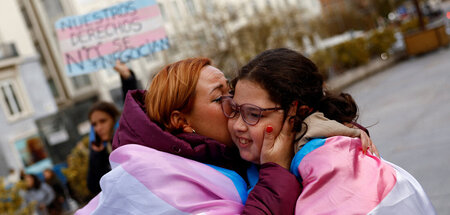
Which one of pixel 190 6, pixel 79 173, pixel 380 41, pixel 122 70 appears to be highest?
pixel 190 6

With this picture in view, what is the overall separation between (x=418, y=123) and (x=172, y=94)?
24.8 feet

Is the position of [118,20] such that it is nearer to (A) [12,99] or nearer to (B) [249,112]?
(B) [249,112]

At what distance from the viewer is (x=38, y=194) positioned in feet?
34.7

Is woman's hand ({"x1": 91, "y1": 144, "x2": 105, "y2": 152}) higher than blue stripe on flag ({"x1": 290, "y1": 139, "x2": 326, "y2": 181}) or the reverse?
the reverse

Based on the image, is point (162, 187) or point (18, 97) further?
point (18, 97)

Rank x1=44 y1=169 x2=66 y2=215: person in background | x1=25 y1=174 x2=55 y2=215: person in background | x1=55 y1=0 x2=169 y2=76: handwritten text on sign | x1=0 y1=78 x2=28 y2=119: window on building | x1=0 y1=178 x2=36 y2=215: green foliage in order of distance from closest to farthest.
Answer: x1=55 y1=0 x2=169 y2=76: handwritten text on sign → x1=0 y1=178 x2=36 y2=215: green foliage → x1=25 y1=174 x2=55 y2=215: person in background → x1=44 y1=169 x2=66 y2=215: person in background → x1=0 y1=78 x2=28 y2=119: window on building

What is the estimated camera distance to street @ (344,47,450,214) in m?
5.60

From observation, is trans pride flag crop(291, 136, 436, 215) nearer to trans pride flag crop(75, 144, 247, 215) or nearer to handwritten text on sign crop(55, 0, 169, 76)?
trans pride flag crop(75, 144, 247, 215)

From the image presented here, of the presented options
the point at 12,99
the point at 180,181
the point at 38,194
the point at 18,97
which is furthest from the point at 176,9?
the point at 180,181

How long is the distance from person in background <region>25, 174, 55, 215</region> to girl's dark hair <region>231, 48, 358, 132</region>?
31.7 ft

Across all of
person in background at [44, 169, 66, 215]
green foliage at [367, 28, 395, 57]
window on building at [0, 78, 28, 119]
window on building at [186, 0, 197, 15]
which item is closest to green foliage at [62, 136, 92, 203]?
person in background at [44, 169, 66, 215]

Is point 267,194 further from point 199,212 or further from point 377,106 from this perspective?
point 377,106

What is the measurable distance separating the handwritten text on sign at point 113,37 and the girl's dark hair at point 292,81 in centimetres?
280

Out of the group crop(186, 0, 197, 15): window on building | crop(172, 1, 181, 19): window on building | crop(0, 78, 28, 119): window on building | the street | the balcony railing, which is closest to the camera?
the street
